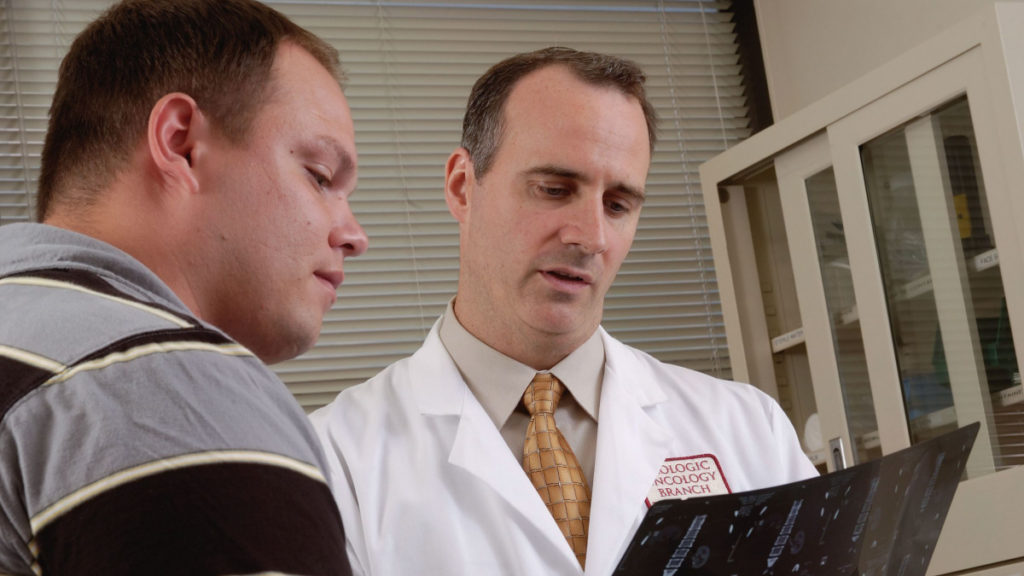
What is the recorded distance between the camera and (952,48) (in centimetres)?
217

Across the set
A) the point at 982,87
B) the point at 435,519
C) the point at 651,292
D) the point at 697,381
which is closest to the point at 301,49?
the point at 435,519

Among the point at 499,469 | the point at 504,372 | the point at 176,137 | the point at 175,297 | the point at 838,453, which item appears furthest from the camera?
the point at 838,453

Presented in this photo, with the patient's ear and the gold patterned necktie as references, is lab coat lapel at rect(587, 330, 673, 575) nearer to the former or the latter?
the gold patterned necktie

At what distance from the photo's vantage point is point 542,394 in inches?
59.5

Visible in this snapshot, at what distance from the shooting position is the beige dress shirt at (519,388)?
5.01ft

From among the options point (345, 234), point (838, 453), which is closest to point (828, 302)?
point (838, 453)

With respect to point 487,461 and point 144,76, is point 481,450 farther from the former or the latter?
point 144,76

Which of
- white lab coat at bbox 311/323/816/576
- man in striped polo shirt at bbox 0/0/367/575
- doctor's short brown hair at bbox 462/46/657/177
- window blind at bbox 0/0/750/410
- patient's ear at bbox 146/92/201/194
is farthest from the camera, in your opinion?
window blind at bbox 0/0/750/410

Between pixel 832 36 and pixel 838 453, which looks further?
pixel 832 36

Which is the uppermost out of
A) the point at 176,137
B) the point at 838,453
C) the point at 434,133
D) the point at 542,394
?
the point at 434,133

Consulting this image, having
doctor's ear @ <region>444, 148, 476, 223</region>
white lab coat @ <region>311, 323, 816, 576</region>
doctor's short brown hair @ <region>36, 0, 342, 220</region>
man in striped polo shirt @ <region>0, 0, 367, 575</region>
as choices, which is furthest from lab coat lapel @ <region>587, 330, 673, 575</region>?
doctor's short brown hair @ <region>36, 0, 342, 220</region>

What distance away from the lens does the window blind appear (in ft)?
9.88

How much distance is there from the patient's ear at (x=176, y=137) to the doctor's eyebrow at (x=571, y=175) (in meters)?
0.87

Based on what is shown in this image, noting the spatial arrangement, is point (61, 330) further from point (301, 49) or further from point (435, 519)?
point (435, 519)
